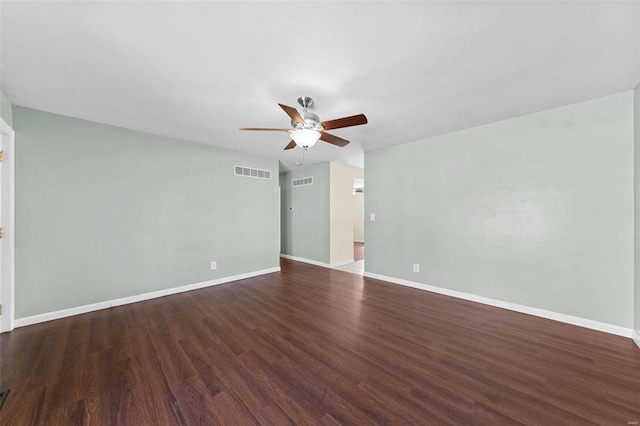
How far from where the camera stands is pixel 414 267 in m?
3.86

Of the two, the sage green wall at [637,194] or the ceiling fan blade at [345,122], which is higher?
the ceiling fan blade at [345,122]

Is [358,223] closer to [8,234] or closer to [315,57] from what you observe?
[315,57]

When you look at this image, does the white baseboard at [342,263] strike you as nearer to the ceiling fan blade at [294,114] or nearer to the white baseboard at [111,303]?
the white baseboard at [111,303]

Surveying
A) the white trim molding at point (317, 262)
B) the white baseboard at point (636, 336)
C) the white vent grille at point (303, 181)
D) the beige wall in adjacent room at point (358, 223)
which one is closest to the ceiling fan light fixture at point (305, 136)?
the white vent grille at point (303, 181)

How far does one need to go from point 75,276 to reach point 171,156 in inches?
79.5

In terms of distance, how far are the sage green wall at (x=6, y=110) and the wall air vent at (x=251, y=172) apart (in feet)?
8.47

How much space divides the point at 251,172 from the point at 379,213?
8.96 feet

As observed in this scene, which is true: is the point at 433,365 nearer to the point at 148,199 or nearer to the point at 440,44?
the point at 440,44

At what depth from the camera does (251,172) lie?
4.55 meters

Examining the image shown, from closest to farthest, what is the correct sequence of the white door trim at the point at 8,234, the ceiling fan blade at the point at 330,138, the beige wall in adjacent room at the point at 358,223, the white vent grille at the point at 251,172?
the white door trim at the point at 8,234
the ceiling fan blade at the point at 330,138
the white vent grille at the point at 251,172
the beige wall in adjacent room at the point at 358,223

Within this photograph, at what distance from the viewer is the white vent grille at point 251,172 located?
4.36 metres

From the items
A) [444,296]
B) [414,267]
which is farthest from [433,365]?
[414,267]

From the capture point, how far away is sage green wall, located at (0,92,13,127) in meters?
2.27

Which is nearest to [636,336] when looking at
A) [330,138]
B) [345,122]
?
[345,122]
